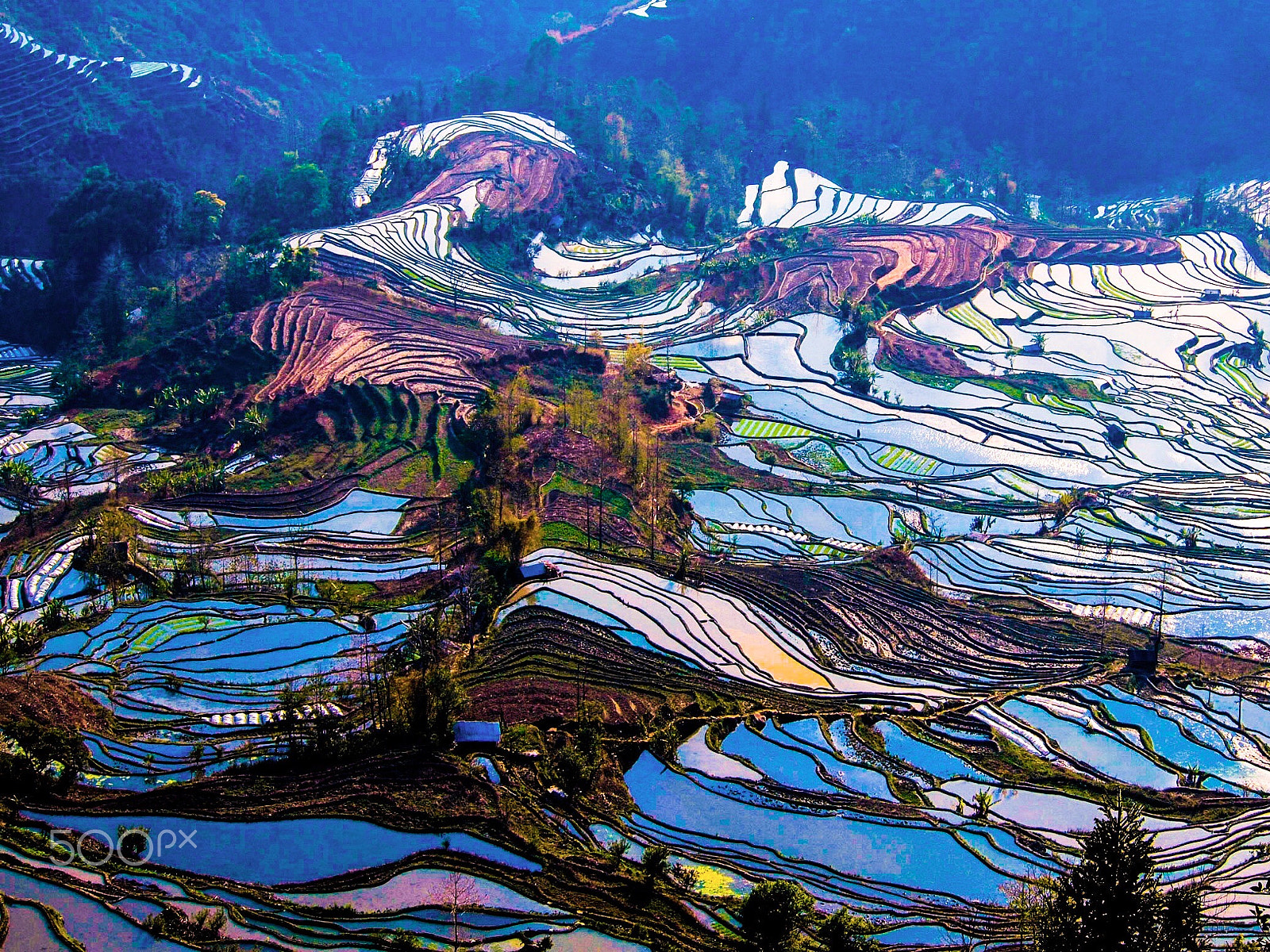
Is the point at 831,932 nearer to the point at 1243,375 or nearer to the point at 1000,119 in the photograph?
the point at 1243,375

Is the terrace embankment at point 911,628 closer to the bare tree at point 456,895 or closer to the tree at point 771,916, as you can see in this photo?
the tree at point 771,916

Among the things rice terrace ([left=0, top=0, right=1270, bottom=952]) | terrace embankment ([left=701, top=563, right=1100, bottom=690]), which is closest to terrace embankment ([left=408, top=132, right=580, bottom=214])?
rice terrace ([left=0, top=0, right=1270, bottom=952])

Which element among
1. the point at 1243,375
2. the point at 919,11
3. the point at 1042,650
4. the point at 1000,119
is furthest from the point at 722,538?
the point at 919,11

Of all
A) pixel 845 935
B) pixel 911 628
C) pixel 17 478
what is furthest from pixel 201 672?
pixel 911 628

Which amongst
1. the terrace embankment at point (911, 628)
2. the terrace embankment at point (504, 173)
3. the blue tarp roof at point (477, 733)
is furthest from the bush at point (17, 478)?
the terrace embankment at point (504, 173)

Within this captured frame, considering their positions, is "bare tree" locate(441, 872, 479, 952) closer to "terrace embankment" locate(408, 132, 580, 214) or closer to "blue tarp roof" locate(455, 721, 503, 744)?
"blue tarp roof" locate(455, 721, 503, 744)

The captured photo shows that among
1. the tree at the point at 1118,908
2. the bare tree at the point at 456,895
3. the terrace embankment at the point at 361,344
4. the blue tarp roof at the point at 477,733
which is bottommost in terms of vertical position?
the bare tree at the point at 456,895
